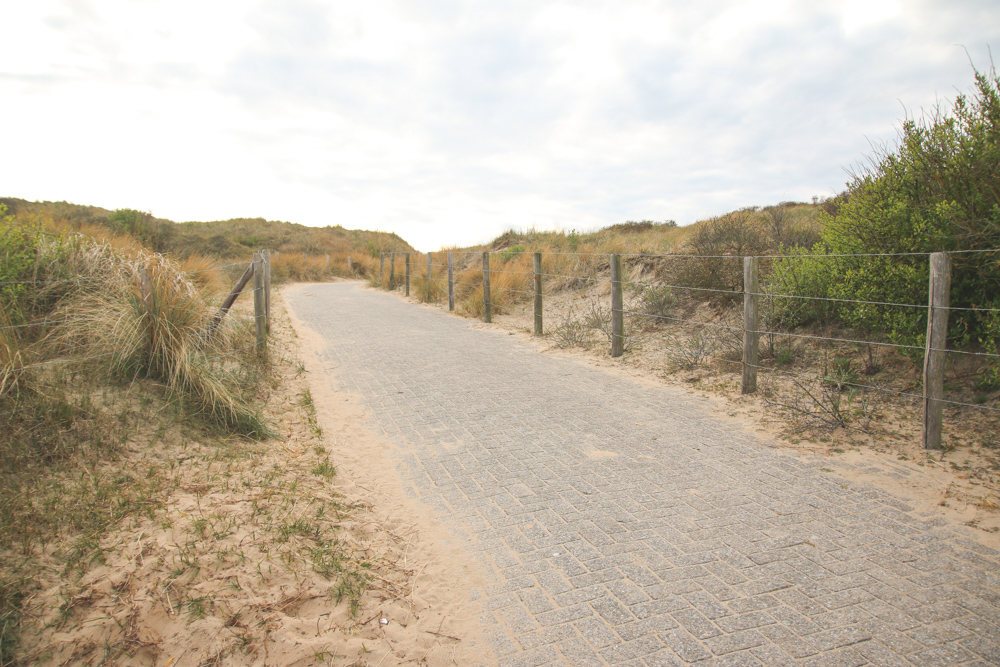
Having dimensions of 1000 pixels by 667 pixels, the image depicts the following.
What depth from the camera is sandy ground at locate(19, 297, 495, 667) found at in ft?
8.75

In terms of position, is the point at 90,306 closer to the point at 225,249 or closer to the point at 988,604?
the point at 988,604

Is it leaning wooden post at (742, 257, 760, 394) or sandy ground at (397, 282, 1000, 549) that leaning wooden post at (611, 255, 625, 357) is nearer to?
sandy ground at (397, 282, 1000, 549)

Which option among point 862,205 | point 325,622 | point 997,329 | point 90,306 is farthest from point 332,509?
point 862,205

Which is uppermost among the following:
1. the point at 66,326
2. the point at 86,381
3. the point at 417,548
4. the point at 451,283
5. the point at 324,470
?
the point at 451,283

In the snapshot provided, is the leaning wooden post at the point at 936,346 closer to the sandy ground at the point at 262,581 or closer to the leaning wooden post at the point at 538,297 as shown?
the sandy ground at the point at 262,581

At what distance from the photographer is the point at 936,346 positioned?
4914 mm

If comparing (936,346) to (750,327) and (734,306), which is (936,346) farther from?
(734,306)

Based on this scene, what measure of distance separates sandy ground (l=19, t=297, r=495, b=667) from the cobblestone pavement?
0.31 m

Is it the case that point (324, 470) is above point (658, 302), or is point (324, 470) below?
below

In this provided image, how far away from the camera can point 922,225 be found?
5.87m

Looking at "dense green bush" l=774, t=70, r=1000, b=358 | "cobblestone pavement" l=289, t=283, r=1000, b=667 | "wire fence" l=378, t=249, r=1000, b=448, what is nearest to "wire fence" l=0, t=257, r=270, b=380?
"cobblestone pavement" l=289, t=283, r=1000, b=667

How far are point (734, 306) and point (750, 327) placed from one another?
3585 mm

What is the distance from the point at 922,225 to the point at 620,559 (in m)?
4.98

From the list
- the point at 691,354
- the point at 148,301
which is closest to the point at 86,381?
the point at 148,301
